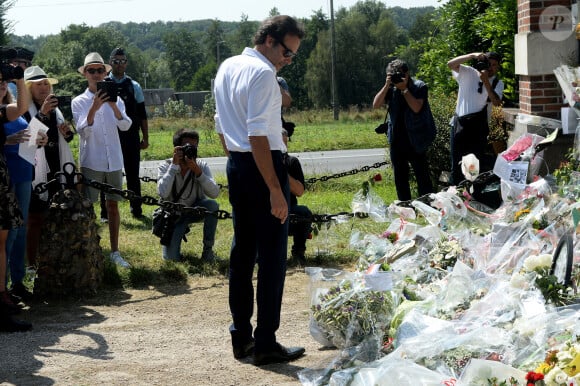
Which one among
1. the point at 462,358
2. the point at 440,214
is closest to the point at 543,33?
the point at 440,214

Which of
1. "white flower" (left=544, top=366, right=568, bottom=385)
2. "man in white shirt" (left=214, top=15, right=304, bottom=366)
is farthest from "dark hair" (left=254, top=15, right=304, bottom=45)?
"white flower" (left=544, top=366, right=568, bottom=385)

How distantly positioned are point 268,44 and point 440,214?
2.23 m

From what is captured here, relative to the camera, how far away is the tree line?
12219 millimetres

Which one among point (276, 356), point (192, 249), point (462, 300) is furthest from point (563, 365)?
point (192, 249)

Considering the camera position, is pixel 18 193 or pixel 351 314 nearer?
pixel 351 314

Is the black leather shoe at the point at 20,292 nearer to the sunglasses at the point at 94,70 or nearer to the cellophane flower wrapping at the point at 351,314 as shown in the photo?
the sunglasses at the point at 94,70

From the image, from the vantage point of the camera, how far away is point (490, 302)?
473 centimetres

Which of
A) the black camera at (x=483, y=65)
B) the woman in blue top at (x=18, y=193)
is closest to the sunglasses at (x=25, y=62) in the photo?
the woman in blue top at (x=18, y=193)

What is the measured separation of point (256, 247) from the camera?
535cm

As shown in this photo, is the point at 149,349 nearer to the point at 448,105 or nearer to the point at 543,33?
the point at 543,33

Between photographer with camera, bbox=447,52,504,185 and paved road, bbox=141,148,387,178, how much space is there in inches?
257

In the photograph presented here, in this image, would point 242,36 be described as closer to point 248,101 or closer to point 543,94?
point 543,94

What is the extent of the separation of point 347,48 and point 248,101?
2719 inches

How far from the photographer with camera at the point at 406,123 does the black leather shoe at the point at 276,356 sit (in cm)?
424
